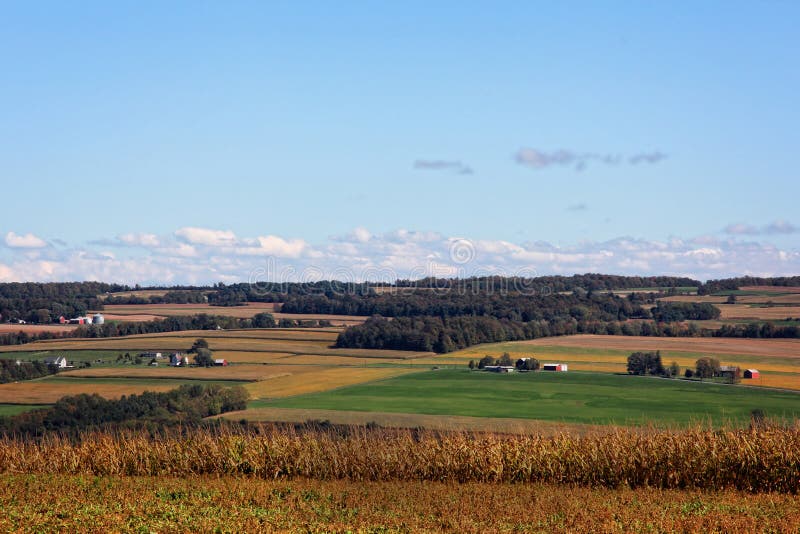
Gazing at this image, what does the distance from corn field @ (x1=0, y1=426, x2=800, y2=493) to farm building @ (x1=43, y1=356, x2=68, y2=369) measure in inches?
2136

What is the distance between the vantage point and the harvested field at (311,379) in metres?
62.5

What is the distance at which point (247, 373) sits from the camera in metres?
70.5

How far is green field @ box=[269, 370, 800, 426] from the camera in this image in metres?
50.8

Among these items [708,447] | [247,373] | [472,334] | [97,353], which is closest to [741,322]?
[472,334]

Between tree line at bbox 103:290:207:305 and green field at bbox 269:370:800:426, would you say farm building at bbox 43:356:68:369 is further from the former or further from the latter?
tree line at bbox 103:290:207:305

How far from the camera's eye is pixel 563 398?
59.5 metres

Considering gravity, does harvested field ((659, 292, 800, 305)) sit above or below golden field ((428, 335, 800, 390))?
above

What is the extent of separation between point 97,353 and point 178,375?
1639 centimetres

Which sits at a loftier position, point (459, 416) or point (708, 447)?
point (708, 447)

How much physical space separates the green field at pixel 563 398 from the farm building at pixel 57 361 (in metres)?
24.2

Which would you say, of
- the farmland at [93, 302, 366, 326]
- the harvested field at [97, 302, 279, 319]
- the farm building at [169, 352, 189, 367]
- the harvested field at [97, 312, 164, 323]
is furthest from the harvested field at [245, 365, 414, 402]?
the harvested field at [97, 302, 279, 319]

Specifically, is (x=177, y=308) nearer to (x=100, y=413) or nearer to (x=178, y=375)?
(x=178, y=375)

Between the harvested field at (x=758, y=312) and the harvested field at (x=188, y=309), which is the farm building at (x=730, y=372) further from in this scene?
the harvested field at (x=188, y=309)

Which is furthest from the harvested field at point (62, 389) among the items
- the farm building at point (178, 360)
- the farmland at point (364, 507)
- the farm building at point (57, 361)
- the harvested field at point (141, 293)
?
the harvested field at point (141, 293)
